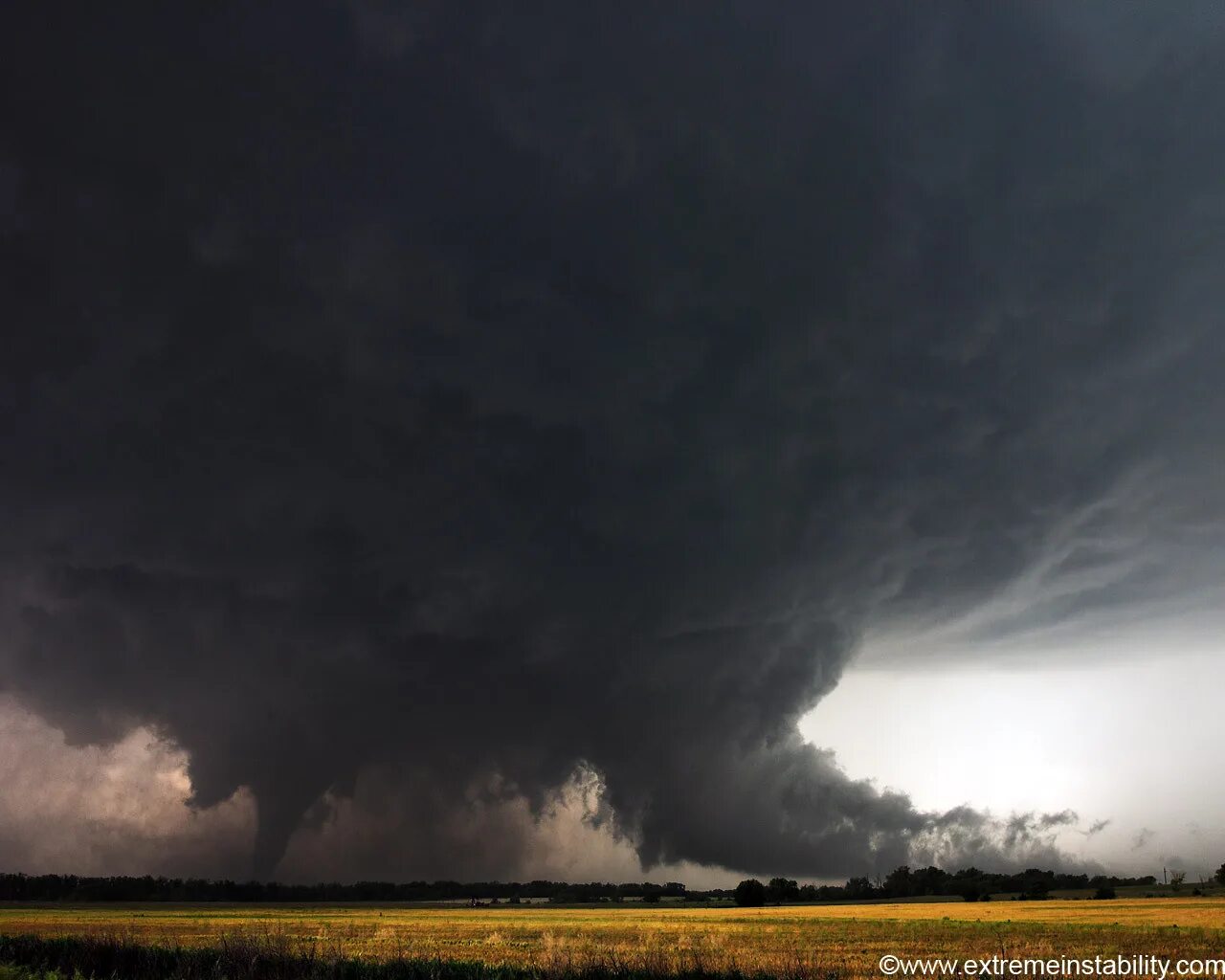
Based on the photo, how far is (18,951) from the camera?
4466 cm

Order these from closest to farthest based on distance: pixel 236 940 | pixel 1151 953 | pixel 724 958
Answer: pixel 236 940
pixel 724 958
pixel 1151 953

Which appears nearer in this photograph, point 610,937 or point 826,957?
point 826,957

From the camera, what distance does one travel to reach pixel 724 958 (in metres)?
43.3

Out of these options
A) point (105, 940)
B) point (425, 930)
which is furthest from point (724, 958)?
point (425, 930)

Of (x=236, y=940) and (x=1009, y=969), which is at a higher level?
(x=236, y=940)

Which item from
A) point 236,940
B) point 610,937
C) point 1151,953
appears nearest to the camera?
point 236,940

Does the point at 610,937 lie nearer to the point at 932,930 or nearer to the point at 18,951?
the point at 932,930

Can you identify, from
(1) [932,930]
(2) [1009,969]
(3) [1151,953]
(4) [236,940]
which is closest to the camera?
(4) [236,940]

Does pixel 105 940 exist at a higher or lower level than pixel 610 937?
higher

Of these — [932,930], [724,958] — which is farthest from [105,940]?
[932,930]

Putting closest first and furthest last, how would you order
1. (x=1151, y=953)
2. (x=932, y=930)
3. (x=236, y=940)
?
1. (x=236, y=940)
2. (x=1151, y=953)
3. (x=932, y=930)

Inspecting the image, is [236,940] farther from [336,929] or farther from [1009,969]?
[336,929]

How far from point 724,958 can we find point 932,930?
127ft

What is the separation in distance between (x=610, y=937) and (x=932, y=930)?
92.6ft
